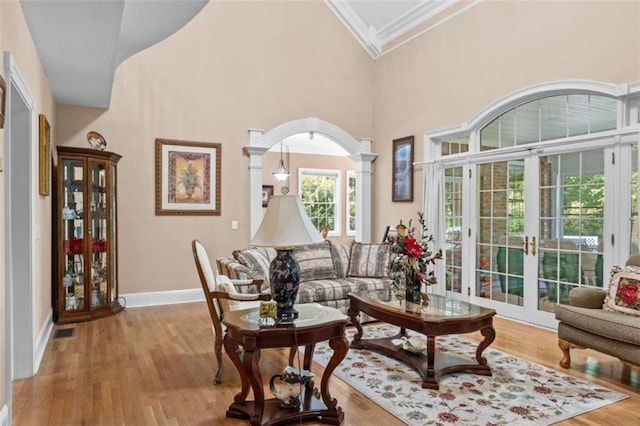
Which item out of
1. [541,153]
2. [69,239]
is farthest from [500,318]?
[69,239]

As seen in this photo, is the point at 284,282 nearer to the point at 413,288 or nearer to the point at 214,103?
the point at 413,288

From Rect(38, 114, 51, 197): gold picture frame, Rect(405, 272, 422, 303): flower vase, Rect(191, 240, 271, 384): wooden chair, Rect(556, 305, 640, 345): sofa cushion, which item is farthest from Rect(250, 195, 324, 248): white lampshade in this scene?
Rect(38, 114, 51, 197): gold picture frame

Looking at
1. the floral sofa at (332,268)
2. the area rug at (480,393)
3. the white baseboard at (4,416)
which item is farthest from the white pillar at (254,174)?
the white baseboard at (4,416)

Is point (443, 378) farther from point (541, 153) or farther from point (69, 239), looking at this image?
point (69, 239)

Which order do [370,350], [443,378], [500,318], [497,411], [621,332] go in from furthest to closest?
[500,318], [370,350], [443,378], [621,332], [497,411]

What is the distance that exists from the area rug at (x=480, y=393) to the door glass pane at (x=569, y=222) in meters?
1.45

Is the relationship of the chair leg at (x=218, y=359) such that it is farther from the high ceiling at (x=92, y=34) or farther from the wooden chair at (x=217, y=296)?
the high ceiling at (x=92, y=34)

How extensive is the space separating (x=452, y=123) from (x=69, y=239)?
5055mm

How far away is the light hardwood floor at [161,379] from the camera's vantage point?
2.68 metres

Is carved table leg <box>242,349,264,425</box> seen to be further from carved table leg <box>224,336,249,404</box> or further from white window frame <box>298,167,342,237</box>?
white window frame <box>298,167,342,237</box>

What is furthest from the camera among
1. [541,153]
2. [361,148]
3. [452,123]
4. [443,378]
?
[361,148]

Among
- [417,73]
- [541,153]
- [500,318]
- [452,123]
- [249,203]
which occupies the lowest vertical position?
[500,318]

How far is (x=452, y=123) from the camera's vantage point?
19.6ft

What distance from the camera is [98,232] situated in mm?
5188
